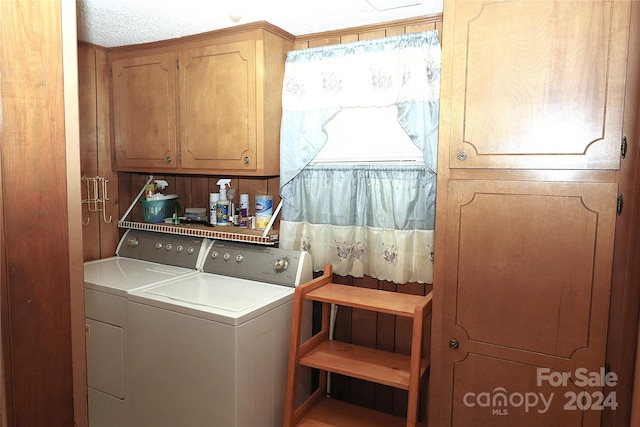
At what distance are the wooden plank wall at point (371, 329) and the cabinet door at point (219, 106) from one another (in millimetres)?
380

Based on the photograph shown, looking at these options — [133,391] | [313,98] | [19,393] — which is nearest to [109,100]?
[313,98]

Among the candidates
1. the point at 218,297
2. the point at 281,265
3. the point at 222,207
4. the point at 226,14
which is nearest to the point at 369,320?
the point at 281,265

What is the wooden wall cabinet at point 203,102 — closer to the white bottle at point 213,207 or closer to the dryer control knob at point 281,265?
the white bottle at point 213,207

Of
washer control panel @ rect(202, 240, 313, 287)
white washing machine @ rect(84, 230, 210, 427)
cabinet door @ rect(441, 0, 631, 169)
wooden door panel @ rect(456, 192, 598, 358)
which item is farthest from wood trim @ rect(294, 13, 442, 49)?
white washing machine @ rect(84, 230, 210, 427)

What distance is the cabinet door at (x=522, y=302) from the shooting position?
143 centimetres

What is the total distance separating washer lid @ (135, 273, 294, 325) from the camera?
192 centimetres

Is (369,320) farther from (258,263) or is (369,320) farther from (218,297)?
(218,297)

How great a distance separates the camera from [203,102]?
2488 millimetres

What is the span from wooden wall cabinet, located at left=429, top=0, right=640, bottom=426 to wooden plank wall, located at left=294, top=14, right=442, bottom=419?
658mm

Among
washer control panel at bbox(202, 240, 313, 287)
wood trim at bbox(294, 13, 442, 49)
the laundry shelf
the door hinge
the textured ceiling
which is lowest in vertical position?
washer control panel at bbox(202, 240, 313, 287)

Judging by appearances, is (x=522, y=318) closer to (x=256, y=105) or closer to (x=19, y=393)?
(x=19, y=393)

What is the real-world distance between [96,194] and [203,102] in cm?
102

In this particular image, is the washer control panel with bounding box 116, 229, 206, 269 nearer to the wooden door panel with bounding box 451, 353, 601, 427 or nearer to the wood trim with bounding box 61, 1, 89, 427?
the wooden door panel with bounding box 451, 353, 601, 427

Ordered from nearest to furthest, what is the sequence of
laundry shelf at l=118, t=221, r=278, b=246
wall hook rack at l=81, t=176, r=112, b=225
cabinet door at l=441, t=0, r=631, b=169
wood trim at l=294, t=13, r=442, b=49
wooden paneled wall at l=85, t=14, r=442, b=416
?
cabinet door at l=441, t=0, r=631, b=169 < wood trim at l=294, t=13, r=442, b=49 < wooden paneled wall at l=85, t=14, r=442, b=416 < laundry shelf at l=118, t=221, r=278, b=246 < wall hook rack at l=81, t=176, r=112, b=225
